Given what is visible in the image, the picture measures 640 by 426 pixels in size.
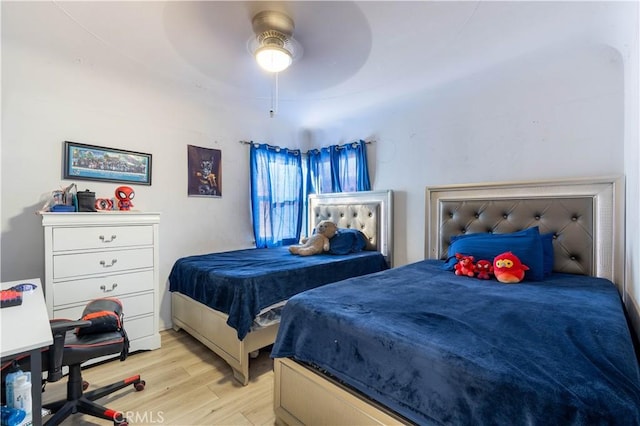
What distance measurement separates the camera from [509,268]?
69.2 inches

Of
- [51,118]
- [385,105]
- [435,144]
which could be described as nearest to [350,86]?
[385,105]

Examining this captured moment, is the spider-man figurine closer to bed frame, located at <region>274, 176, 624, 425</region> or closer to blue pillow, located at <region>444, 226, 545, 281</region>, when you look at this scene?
bed frame, located at <region>274, 176, 624, 425</region>

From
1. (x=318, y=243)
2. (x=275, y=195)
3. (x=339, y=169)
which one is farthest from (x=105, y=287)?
(x=339, y=169)

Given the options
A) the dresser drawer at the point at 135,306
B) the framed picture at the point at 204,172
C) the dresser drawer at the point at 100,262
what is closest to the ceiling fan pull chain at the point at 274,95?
the framed picture at the point at 204,172

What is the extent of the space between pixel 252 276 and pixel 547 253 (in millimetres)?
2051

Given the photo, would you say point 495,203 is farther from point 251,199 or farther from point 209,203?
point 209,203

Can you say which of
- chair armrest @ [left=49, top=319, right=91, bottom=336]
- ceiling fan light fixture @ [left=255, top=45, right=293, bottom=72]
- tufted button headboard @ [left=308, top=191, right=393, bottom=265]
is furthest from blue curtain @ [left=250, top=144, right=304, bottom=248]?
chair armrest @ [left=49, top=319, right=91, bottom=336]

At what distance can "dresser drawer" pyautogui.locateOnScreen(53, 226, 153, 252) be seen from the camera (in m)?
1.97

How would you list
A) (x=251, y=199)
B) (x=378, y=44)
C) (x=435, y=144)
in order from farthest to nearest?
(x=251, y=199)
(x=435, y=144)
(x=378, y=44)

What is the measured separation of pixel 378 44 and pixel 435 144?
1.21 meters

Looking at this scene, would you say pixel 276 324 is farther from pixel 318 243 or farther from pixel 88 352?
pixel 88 352

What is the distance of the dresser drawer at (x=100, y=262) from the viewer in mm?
1970

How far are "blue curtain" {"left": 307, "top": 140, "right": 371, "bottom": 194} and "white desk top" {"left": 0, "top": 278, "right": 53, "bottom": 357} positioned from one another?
2794 mm

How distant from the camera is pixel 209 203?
310cm
